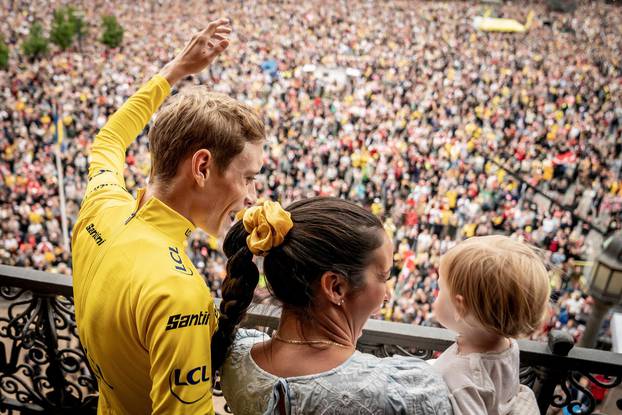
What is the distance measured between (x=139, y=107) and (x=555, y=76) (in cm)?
2344

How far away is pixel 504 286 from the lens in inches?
54.0

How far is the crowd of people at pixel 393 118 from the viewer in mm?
10375

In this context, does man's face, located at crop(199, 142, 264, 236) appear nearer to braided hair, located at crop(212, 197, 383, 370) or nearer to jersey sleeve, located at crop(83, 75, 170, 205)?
braided hair, located at crop(212, 197, 383, 370)

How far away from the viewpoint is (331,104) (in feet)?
63.4

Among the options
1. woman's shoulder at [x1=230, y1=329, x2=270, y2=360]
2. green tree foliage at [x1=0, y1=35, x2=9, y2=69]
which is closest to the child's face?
woman's shoulder at [x1=230, y1=329, x2=270, y2=360]

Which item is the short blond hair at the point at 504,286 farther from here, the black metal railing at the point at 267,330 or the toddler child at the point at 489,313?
the black metal railing at the point at 267,330

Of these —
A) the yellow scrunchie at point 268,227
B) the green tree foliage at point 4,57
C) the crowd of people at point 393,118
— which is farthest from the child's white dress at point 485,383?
the green tree foliage at point 4,57

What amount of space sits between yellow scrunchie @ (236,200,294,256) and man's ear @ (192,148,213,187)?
18cm

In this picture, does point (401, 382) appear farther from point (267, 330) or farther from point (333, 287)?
point (267, 330)

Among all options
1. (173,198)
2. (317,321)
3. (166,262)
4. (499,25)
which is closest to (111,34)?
(499,25)

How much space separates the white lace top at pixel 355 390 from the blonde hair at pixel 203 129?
1.87ft

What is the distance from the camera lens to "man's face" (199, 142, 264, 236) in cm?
130

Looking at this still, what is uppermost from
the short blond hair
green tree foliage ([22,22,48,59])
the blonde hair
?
the blonde hair

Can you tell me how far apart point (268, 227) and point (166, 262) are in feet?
0.94
